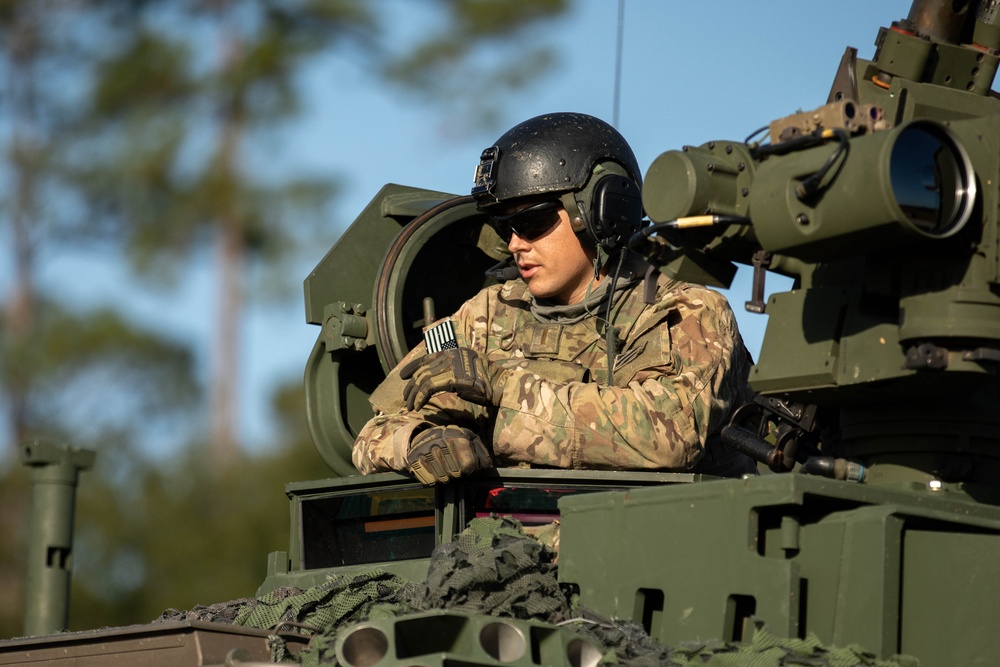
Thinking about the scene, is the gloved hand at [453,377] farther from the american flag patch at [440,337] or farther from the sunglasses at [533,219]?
the sunglasses at [533,219]

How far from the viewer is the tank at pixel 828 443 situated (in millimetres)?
3789

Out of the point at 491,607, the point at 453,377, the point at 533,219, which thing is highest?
the point at 533,219

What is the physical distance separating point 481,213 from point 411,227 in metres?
0.30

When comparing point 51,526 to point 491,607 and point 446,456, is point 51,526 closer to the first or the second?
point 446,456

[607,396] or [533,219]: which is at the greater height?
[533,219]

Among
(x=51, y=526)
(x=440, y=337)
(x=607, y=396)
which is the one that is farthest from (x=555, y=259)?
(x=51, y=526)

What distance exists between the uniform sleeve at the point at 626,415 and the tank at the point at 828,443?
172 mm

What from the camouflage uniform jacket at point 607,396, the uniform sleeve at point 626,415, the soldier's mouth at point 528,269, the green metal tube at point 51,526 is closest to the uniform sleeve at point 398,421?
the camouflage uniform jacket at point 607,396

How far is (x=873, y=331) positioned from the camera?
431 centimetres

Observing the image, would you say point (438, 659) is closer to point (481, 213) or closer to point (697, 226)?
point (697, 226)

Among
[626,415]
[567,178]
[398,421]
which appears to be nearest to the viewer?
[626,415]

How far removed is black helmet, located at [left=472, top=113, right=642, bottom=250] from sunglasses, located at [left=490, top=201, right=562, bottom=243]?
0.12ft

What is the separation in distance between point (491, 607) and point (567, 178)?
2.23 meters

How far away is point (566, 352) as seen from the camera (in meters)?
5.83
